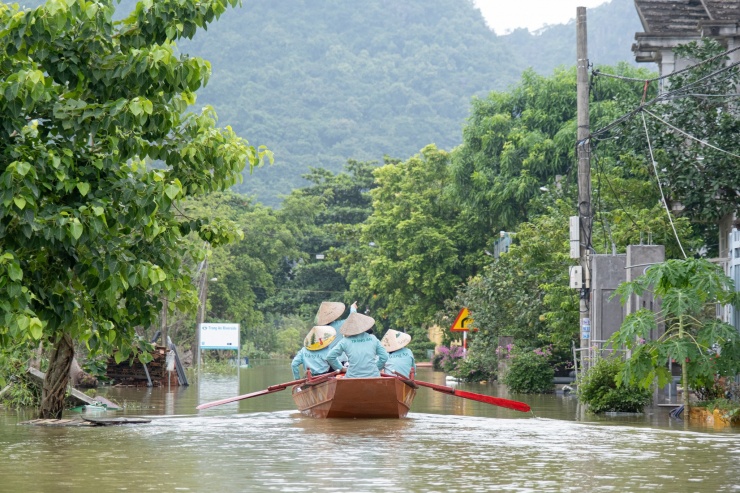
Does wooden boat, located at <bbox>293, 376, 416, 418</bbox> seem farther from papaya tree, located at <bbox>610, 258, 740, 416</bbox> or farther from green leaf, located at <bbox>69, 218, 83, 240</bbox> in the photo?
green leaf, located at <bbox>69, 218, 83, 240</bbox>

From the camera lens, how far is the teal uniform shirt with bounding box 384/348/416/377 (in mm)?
26906

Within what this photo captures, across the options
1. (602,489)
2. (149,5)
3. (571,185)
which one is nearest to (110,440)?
(149,5)

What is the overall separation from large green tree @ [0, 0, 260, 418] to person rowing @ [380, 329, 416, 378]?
999 centimetres

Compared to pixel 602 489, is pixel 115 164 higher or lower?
higher

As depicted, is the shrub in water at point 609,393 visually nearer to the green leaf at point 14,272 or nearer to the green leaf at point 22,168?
the green leaf at point 14,272

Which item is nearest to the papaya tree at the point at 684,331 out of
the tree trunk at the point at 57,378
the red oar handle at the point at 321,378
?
the red oar handle at the point at 321,378

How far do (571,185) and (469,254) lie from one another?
14.1 metres

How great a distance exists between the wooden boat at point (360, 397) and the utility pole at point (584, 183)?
269 inches

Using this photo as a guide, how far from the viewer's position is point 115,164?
1647cm

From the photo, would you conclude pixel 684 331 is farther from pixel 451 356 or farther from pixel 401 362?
pixel 451 356

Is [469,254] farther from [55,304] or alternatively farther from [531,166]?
[55,304]

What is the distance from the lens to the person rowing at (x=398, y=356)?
26.9m

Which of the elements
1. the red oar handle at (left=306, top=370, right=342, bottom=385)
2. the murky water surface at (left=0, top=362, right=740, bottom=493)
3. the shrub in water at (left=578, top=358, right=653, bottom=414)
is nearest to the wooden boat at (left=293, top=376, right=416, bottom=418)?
the red oar handle at (left=306, top=370, right=342, bottom=385)

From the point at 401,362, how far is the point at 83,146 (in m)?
12.0
